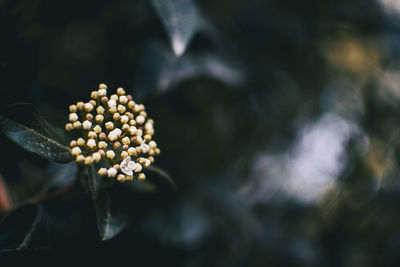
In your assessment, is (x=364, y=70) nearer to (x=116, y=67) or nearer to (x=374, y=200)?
(x=374, y=200)

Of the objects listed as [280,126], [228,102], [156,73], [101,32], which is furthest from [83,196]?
[280,126]

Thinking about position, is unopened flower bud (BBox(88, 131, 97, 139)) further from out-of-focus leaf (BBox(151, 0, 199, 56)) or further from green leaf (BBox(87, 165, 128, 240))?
out-of-focus leaf (BBox(151, 0, 199, 56))

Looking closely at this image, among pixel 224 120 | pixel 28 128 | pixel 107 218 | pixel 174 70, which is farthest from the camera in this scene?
pixel 224 120

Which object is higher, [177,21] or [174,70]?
[177,21]

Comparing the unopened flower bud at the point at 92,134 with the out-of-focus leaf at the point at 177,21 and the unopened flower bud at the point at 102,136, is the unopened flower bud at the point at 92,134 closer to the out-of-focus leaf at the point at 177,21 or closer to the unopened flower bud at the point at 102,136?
the unopened flower bud at the point at 102,136

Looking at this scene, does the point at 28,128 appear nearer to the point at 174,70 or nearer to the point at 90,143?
the point at 90,143

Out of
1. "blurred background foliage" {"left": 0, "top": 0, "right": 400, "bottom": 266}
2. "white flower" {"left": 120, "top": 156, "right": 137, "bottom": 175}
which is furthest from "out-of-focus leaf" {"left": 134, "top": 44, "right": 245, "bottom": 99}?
"white flower" {"left": 120, "top": 156, "right": 137, "bottom": 175}

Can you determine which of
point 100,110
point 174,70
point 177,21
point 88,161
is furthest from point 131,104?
point 174,70

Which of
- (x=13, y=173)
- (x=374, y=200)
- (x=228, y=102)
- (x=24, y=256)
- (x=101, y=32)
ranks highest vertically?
(x=101, y=32)
